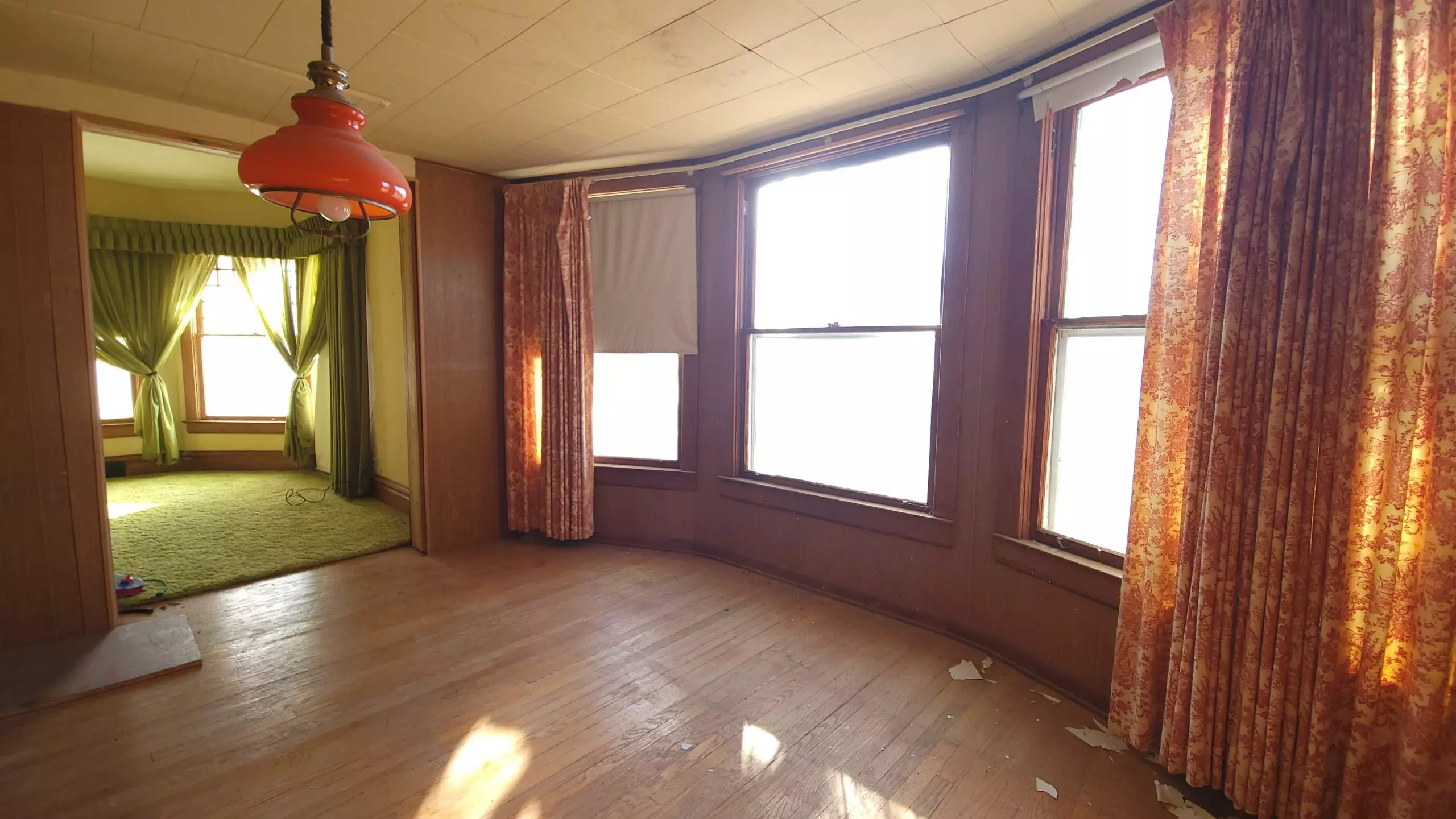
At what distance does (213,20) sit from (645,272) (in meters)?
2.30

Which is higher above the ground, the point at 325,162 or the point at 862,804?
the point at 325,162

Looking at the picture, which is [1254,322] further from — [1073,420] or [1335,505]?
[1073,420]

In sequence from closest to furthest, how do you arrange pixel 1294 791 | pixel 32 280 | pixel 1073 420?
1. pixel 1294 791
2. pixel 1073 420
3. pixel 32 280

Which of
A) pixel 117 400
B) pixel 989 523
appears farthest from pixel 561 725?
pixel 117 400

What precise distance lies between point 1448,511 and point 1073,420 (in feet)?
3.71

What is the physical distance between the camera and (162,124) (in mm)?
2938

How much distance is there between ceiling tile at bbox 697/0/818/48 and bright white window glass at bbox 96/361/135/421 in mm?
7269

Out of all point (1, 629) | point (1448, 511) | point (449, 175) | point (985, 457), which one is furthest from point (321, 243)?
point (1448, 511)

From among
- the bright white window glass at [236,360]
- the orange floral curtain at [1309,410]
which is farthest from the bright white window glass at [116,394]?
the orange floral curtain at [1309,410]

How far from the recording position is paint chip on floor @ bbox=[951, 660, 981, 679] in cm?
254

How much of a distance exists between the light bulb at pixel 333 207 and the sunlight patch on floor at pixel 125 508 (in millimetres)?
5170

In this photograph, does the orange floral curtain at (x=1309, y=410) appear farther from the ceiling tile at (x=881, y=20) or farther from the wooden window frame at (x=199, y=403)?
the wooden window frame at (x=199, y=403)

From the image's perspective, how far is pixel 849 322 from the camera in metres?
3.28

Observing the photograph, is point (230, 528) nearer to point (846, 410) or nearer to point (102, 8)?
point (102, 8)
